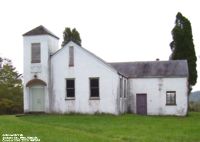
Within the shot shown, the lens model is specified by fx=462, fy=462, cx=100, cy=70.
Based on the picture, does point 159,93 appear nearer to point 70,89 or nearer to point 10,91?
point 70,89

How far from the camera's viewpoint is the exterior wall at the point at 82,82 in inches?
1497

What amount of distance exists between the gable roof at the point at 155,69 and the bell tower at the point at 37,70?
29.5 feet

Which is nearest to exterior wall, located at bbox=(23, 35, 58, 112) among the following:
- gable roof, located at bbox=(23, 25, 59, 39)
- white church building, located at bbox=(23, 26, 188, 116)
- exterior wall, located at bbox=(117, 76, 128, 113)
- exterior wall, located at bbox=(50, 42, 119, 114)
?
white church building, located at bbox=(23, 26, 188, 116)

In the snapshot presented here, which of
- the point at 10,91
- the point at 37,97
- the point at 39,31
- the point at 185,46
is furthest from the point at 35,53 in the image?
the point at 185,46

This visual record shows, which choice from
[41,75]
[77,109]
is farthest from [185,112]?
[41,75]

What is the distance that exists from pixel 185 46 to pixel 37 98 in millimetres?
19655

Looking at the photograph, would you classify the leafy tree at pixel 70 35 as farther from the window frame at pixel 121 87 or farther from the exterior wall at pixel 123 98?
the window frame at pixel 121 87

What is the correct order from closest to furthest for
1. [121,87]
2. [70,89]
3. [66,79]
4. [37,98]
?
[70,89] → [66,79] → [37,98] → [121,87]

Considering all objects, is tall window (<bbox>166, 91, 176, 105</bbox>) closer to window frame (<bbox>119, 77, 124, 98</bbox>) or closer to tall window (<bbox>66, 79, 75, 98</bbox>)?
window frame (<bbox>119, 77, 124, 98</bbox>)

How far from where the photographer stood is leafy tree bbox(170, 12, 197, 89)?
51000 mm

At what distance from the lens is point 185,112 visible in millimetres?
42031

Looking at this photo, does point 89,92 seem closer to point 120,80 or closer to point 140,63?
point 120,80

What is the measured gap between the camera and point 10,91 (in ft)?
168

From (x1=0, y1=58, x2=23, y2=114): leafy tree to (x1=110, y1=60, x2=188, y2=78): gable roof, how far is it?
12.0m
